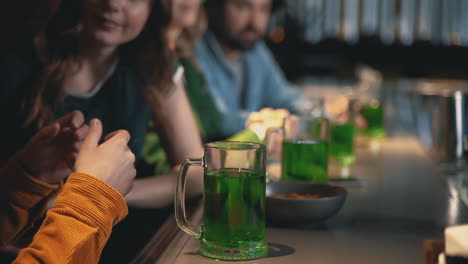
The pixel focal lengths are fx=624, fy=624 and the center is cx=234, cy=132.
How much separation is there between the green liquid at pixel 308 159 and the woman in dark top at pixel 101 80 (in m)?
0.20

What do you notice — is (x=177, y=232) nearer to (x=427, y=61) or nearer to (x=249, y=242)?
(x=249, y=242)

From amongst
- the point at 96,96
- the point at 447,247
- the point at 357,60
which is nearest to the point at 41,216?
the point at 96,96

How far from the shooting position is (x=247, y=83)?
3.64 metres

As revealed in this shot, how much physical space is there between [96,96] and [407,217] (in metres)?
0.72

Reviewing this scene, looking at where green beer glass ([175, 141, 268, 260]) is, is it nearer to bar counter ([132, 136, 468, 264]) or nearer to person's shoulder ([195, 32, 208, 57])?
bar counter ([132, 136, 468, 264])

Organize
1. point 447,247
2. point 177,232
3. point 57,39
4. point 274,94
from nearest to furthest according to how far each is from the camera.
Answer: point 447,247 < point 177,232 < point 57,39 < point 274,94

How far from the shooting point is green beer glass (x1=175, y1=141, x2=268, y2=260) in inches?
31.9

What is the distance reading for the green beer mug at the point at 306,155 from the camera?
4.15 feet

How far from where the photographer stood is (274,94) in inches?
146

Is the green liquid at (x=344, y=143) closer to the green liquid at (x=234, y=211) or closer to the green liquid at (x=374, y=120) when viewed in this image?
the green liquid at (x=374, y=120)

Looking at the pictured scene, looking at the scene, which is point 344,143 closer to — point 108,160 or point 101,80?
point 101,80

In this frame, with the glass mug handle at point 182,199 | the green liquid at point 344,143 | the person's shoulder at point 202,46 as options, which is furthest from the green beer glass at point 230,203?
the person's shoulder at point 202,46

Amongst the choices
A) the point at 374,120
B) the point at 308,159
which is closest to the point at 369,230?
the point at 308,159

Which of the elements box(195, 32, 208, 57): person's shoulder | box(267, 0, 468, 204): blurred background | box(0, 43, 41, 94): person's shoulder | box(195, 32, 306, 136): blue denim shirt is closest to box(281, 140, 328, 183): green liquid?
box(0, 43, 41, 94): person's shoulder
